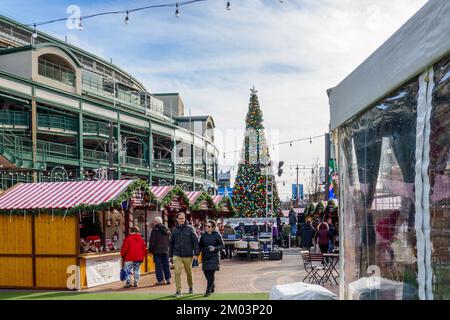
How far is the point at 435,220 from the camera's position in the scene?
14.6ft

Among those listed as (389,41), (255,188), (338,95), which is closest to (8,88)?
(255,188)

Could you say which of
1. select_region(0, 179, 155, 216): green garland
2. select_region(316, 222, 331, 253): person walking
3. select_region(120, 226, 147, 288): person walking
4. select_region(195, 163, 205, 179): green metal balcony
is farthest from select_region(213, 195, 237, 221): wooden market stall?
select_region(195, 163, 205, 179): green metal balcony

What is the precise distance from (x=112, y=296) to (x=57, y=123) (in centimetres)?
2530

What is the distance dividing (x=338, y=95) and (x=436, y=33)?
3385 millimetres

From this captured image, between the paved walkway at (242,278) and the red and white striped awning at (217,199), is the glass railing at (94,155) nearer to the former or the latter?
the red and white striped awning at (217,199)

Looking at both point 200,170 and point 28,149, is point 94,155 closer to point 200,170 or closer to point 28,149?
point 28,149

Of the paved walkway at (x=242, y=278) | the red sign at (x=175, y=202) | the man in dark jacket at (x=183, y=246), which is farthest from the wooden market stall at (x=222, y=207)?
the man in dark jacket at (x=183, y=246)

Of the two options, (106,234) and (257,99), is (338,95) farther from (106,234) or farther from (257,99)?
(257,99)

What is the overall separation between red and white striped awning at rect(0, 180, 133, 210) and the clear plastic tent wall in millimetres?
7938

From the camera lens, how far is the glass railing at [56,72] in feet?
117

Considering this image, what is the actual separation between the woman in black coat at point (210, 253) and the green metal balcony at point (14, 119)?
886 inches

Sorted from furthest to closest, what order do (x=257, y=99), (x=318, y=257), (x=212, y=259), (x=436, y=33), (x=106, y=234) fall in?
(x=257, y=99) < (x=106, y=234) < (x=318, y=257) < (x=212, y=259) < (x=436, y=33)

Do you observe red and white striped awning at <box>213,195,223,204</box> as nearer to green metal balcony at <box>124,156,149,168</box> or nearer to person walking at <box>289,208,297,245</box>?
person walking at <box>289,208,297,245</box>

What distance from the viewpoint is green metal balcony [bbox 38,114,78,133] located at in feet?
112
